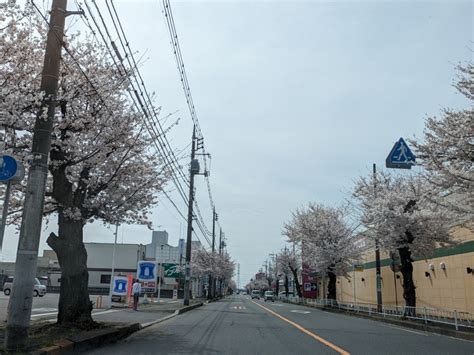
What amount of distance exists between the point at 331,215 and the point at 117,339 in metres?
31.8

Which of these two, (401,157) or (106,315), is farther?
(106,315)

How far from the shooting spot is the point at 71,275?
1271 cm

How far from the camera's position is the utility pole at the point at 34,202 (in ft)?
26.9

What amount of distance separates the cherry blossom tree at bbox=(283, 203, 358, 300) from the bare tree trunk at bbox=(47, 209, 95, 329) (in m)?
27.9

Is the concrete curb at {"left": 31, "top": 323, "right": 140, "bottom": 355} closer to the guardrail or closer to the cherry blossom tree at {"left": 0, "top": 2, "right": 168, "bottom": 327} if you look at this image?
the cherry blossom tree at {"left": 0, "top": 2, "right": 168, "bottom": 327}

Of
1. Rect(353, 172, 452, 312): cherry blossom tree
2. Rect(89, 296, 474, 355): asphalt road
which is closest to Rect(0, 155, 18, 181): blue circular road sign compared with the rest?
Rect(89, 296, 474, 355): asphalt road

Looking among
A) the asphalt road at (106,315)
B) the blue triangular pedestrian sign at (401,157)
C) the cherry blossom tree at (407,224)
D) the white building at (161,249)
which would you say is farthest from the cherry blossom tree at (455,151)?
the white building at (161,249)

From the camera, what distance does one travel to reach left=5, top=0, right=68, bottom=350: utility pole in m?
8.21

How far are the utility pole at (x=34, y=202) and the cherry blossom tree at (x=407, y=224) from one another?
18122 mm

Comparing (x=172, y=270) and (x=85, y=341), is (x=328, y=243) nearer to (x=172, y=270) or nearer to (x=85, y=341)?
(x=172, y=270)

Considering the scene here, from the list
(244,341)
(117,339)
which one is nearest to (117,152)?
(117,339)

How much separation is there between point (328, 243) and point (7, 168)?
34213 millimetres

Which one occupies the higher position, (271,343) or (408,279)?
(408,279)

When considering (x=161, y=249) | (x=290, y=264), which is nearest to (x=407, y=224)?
(x=290, y=264)
